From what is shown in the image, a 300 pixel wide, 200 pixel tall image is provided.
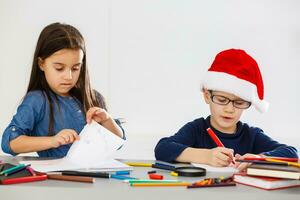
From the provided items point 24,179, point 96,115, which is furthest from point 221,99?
point 24,179

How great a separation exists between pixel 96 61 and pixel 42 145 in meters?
1.37

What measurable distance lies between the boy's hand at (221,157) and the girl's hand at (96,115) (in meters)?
0.35

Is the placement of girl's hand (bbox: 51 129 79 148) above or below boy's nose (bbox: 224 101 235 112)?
below

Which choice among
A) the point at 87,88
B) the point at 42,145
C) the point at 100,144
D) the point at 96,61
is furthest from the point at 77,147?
the point at 96,61

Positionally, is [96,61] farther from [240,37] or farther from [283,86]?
[283,86]

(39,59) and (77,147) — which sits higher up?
(39,59)

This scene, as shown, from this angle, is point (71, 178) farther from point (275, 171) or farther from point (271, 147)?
point (271, 147)

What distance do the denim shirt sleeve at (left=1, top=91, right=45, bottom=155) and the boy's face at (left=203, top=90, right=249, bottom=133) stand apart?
0.57m

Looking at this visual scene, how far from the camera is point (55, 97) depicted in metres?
1.84

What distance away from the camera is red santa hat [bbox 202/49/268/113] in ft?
5.50

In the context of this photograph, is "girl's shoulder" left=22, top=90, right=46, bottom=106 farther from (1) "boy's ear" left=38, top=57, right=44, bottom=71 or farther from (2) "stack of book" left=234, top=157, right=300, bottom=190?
(2) "stack of book" left=234, top=157, right=300, bottom=190

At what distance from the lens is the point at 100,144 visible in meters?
1.40

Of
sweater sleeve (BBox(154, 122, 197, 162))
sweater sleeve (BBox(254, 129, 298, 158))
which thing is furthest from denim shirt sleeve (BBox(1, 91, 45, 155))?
sweater sleeve (BBox(254, 129, 298, 158))

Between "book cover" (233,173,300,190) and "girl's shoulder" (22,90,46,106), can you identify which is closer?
"book cover" (233,173,300,190)
